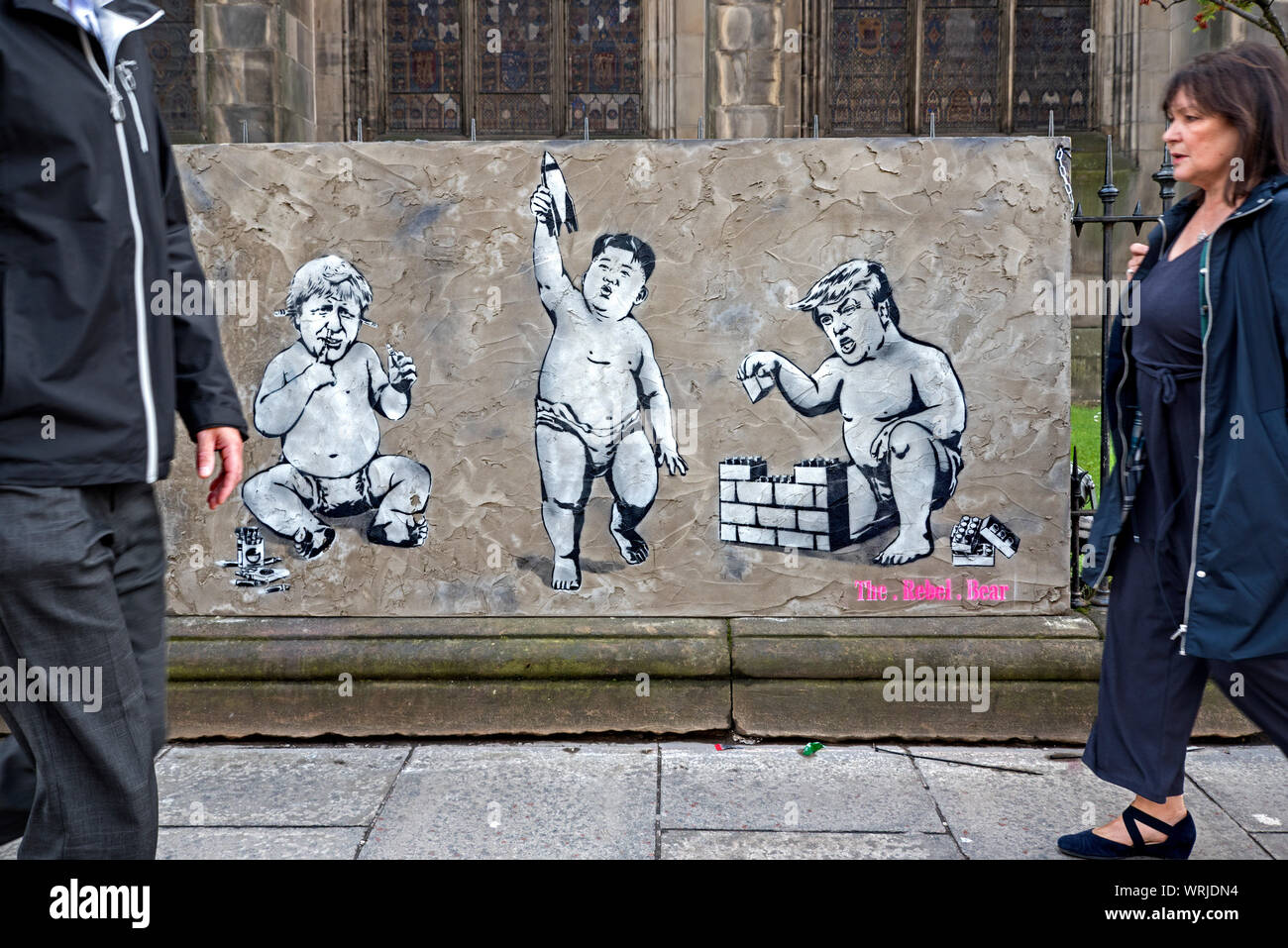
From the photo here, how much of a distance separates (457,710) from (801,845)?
126 centimetres

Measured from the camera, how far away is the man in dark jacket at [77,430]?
5.87 feet

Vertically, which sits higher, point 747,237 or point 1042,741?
point 747,237

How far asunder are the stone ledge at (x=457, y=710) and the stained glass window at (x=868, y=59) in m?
10.0

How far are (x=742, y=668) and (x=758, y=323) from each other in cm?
114

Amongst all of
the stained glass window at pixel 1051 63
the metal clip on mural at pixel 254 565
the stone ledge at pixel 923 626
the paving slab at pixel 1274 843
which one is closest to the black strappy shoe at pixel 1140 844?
the paving slab at pixel 1274 843

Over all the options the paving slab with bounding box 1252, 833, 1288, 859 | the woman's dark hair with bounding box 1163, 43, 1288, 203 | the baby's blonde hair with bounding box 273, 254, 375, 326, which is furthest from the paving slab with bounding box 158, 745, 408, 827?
the woman's dark hair with bounding box 1163, 43, 1288, 203

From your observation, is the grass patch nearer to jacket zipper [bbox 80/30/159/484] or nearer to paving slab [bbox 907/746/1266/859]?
paving slab [bbox 907/746/1266/859]

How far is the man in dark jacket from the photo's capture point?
1.79 m

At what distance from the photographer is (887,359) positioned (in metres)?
3.65

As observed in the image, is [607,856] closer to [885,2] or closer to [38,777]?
[38,777]

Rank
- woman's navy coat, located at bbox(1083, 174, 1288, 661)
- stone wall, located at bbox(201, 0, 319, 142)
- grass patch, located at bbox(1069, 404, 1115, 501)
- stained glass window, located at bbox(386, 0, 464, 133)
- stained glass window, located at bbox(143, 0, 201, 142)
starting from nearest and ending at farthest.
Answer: woman's navy coat, located at bbox(1083, 174, 1288, 661), grass patch, located at bbox(1069, 404, 1115, 501), stone wall, located at bbox(201, 0, 319, 142), stained glass window, located at bbox(143, 0, 201, 142), stained glass window, located at bbox(386, 0, 464, 133)

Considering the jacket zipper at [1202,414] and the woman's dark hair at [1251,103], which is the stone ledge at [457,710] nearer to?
the jacket zipper at [1202,414]

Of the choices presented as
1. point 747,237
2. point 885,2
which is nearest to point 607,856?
point 747,237

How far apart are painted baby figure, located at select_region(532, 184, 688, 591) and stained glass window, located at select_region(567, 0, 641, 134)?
8901mm
